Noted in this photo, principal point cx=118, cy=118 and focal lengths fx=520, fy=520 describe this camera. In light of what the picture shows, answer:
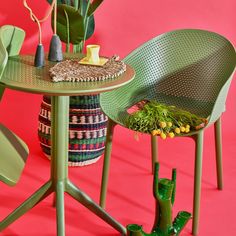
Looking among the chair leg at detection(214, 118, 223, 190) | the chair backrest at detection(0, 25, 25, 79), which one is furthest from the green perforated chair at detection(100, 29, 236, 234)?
the chair backrest at detection(0, 25, 25, 79)

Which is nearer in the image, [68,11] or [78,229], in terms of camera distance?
[78,229]

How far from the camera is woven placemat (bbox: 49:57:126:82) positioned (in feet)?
6.76

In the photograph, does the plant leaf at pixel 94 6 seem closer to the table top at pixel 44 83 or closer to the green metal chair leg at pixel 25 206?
the table top at pixel 44 83

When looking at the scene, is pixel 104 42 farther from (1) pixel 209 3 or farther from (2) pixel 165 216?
(2) pixel 165 216

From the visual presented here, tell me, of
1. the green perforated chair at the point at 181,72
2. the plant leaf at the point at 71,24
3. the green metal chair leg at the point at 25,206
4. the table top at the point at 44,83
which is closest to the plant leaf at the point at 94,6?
the plant leaf at the point at 71,24

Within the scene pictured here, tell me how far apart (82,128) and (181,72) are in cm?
66

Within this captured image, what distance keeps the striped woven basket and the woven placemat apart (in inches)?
25.4

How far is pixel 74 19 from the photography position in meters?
2.81

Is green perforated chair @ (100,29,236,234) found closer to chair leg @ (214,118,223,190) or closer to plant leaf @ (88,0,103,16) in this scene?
chair leg @ (214,118,223,190)

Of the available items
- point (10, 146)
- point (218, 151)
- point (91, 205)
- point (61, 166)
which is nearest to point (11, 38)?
point (10, 146)

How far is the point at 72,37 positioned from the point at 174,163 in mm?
1013

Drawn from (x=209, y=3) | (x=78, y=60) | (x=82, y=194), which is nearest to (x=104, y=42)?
(x=209, y=3)

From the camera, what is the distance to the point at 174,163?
3.24 meters

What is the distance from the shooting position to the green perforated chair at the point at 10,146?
191cm
